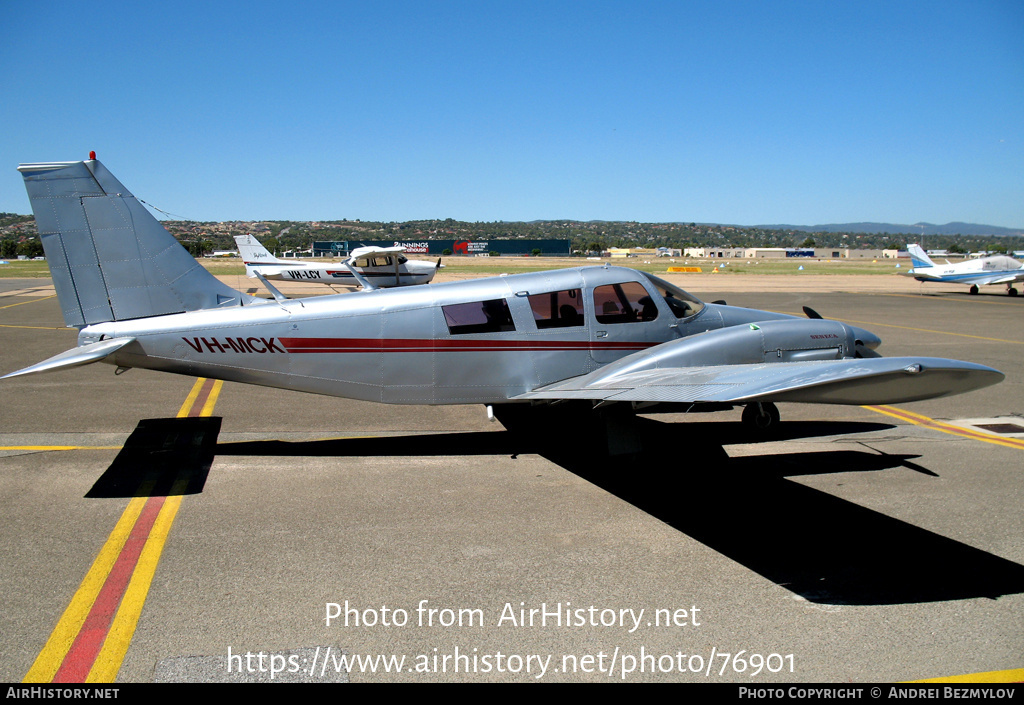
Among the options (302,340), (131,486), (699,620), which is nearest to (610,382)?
(699,620)

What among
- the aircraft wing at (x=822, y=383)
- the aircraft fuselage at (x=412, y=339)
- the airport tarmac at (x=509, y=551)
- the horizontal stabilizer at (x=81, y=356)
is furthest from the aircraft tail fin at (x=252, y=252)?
the aircraft wing at (x=822, y=383)

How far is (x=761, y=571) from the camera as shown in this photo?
5227 millimetres

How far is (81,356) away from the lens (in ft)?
23.1

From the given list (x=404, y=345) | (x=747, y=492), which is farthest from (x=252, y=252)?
(x=747, y=492)

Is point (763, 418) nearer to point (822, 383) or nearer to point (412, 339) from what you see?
point (822, 383)

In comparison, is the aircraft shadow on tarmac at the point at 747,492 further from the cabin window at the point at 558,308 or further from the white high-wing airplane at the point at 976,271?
the white high-wing airplane at the point at 976,271

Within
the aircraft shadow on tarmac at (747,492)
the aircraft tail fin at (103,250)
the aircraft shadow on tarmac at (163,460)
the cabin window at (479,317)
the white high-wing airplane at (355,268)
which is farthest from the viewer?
the white high-wing airplane at (355,268)

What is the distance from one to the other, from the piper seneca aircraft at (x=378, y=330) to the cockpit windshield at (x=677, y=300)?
1.10ft

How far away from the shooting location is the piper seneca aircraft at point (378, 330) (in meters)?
7.58

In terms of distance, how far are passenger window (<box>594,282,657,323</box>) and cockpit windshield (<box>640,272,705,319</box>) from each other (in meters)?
0.27

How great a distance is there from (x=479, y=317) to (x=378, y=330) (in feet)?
4.12

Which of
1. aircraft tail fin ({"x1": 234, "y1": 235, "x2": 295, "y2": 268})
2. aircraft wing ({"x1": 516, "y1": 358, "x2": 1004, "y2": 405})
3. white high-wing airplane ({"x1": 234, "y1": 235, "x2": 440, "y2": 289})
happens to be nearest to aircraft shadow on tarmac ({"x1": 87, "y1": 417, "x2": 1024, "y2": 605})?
aircraft wing ({"x1": 516, "y1": 358, "x2": 1004, "y2": 405})

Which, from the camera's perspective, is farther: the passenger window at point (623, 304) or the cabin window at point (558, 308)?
the passenger window at point (623, 304)

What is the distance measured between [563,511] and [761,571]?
6.39 feet
